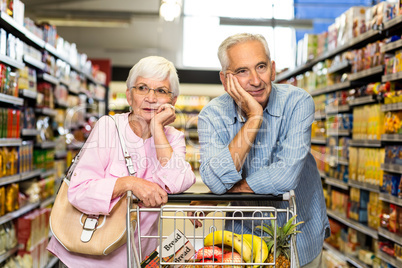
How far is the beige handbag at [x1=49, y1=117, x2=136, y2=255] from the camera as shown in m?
1.78

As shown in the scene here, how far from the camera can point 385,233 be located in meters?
3.71

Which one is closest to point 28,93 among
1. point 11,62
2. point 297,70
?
point 11,62

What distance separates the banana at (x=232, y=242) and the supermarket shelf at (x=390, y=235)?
2.29 metres

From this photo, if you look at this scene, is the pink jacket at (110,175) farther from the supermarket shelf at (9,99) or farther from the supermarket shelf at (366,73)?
the supermarket shelf at (366,73)

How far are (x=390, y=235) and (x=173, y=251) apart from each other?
259 centimetres

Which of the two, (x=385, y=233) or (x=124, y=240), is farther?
(x=385, y=233)

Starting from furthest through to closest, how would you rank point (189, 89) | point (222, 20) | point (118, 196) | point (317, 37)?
point (189, 89) → point (222, 20) → point (317, 37) → point (118, 196)

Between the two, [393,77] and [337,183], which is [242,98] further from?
[337,183]

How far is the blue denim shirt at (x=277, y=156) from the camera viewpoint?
5.68 feet

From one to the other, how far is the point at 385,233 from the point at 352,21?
7.20ft

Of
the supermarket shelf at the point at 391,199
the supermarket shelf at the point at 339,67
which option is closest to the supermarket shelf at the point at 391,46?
the supermarket shelf at the point at 339,67

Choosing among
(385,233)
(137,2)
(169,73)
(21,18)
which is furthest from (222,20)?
(169,73)

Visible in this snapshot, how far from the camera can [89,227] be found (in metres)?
1.80

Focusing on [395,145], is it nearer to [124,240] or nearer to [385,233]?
[385,233]
